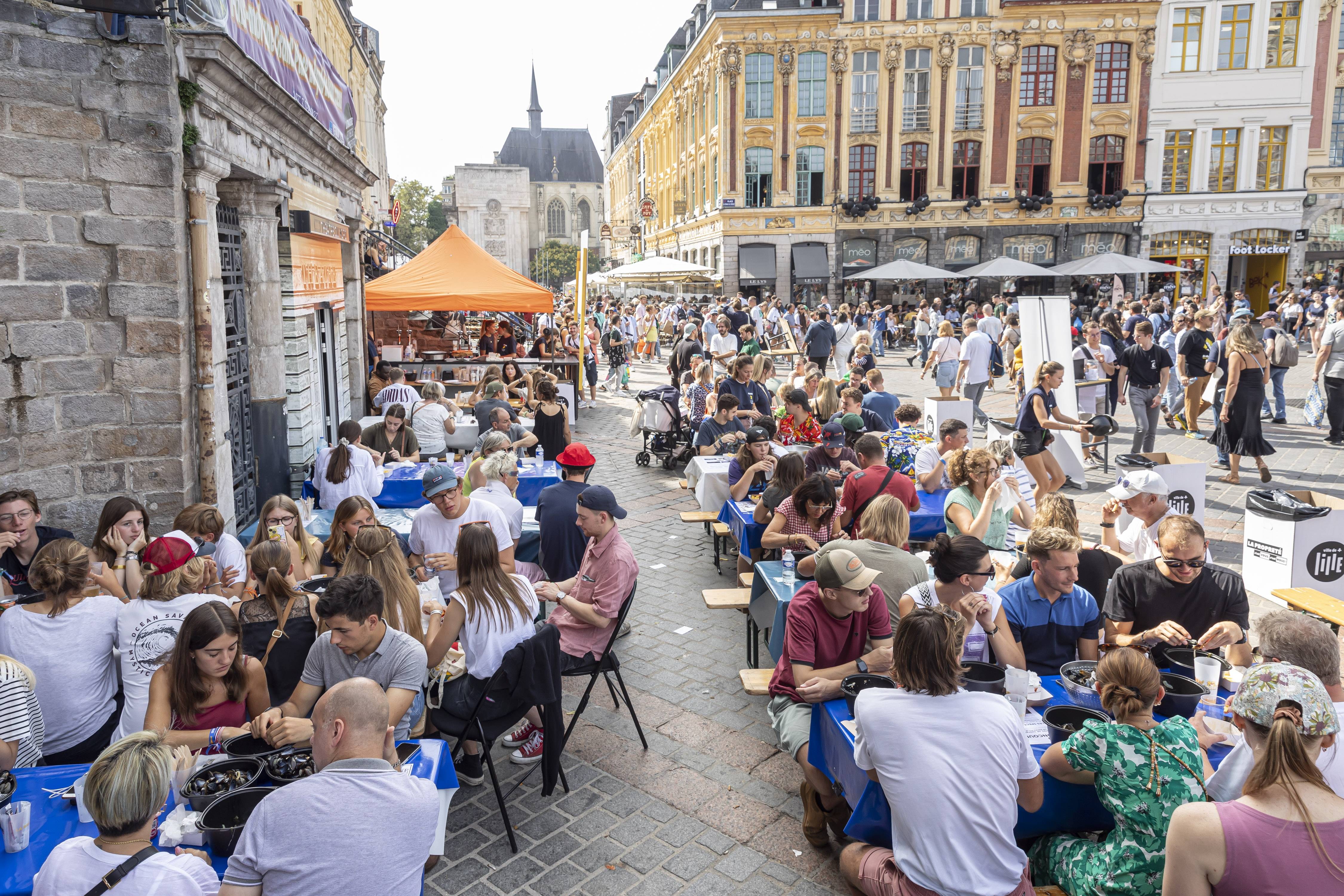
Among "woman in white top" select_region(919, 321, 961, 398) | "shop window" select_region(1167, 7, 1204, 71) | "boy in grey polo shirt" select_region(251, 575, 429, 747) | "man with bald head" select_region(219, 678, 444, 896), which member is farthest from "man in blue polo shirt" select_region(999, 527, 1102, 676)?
"shop window" select_region(1167, 7, 1204, 71)

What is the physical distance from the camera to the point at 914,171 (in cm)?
3588

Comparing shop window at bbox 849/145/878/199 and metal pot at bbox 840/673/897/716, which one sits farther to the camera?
→ shop window at bbox 849/145/878/199

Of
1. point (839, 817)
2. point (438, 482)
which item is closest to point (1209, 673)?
point (839, 817)

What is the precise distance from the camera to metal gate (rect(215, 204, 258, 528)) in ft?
24.7

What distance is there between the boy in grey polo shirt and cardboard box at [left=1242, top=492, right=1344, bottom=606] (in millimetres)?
6135

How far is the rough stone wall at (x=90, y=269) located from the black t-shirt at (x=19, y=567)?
18.6 inches

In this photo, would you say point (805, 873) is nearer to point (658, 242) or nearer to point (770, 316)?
point (770, 316)

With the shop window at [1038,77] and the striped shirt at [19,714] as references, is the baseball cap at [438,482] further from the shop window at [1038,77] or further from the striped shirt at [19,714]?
the shop window at [1038,77]

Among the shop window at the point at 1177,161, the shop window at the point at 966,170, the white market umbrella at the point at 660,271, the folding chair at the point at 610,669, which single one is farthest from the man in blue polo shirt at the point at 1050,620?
the shop window at the point at 1177,161

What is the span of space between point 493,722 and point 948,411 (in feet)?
27.0

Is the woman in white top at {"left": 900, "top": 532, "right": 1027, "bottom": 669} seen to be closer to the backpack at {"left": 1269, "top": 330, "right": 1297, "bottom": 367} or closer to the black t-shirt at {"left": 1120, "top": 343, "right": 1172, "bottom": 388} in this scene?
the black t-shirt at {"left": 1120, "top": 343, "right": 1172, "bottom": 388}

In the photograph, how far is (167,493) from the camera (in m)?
5.93

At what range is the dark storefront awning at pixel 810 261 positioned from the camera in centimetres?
3612

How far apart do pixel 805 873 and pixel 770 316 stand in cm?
2211
